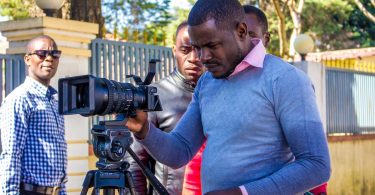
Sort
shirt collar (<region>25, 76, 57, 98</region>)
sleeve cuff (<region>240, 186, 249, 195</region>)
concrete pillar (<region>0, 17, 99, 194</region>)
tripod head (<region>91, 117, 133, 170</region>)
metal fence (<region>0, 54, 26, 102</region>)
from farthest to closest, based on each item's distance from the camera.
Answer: concrete pillar (<region>0, 17, 99, 194</region>) → metal fence (<region>0, 54, 26, 102</region>) → shirt collar (<region>25, 76, 57, 98</region>) → tripod head (<region>91, 117, 133, 170</region>) → sleeve cuff (<region>240, 186, 249, 195</region>)

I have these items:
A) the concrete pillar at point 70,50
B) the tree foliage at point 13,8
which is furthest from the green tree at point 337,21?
the concrete pillar at point 70,50

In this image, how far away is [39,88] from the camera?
5.13 m

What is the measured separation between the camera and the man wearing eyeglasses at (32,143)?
4.69m

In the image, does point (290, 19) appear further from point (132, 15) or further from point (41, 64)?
point (41, 64)

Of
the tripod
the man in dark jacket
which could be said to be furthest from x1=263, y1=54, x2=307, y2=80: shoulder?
the man in dark jacket

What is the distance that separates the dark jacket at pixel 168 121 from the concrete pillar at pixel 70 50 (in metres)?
2.99

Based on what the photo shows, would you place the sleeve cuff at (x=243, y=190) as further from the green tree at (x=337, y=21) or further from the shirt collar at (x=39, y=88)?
the green tree at (x=337, y=21)

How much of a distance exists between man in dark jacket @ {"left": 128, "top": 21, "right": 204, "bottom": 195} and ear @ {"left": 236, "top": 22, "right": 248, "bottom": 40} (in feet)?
4.10

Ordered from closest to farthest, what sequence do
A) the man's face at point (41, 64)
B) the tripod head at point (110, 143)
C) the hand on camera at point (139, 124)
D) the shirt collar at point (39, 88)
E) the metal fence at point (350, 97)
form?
the tripod head at point (110, 143), the hand on camera at point (139, 124), the shirt collar at point (39, 88), the man's face at point (41, 64), the metal fence at point (350, 97)

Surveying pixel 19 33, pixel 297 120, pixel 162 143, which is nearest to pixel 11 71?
pixel 19 33

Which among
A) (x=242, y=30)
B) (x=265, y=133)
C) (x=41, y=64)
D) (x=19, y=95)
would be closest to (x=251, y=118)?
(x=265, y=133)

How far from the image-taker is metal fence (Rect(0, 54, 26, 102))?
21.9 feet

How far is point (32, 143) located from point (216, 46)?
2.59 m

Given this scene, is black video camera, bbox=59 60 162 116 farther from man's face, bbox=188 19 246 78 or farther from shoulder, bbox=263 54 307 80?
shoulder, bbox=263 54 307 80
